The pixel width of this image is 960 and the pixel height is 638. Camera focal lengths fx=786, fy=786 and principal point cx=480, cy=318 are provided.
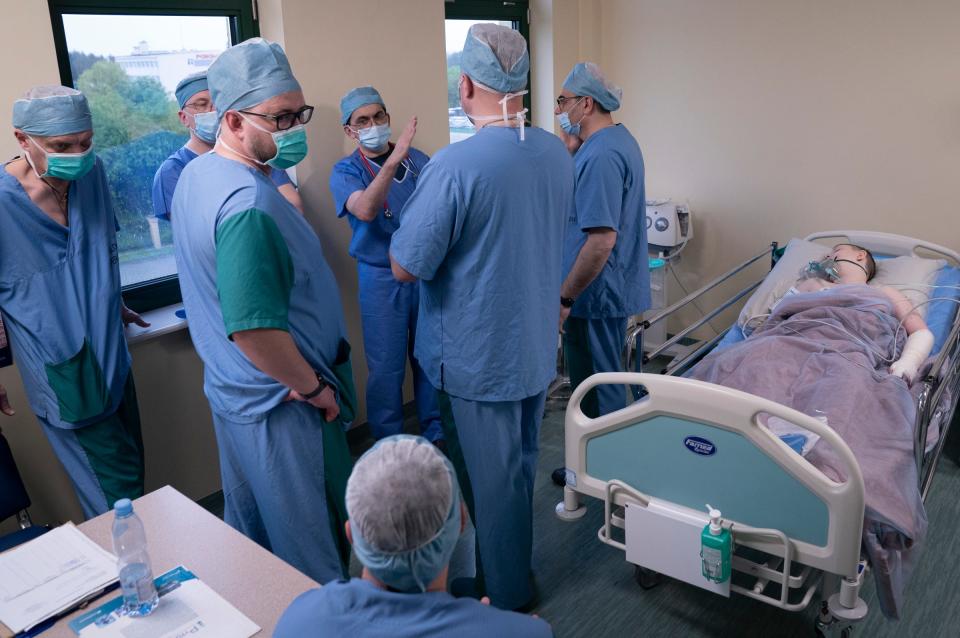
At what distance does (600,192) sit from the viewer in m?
2.64

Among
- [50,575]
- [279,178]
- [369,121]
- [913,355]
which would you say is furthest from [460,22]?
[50,575]

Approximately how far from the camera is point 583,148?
109 inches

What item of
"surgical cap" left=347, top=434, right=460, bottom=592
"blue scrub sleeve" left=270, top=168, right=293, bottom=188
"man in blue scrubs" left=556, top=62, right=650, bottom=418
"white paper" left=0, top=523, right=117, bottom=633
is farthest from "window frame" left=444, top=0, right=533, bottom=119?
"surgical cap" left=347, top=434, right=460, bottom=592

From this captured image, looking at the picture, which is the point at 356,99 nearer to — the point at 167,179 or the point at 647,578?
the point at 167,179

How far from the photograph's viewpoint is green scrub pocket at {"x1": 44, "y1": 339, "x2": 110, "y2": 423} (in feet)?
7.36

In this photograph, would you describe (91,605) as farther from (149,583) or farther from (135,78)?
(135,78)

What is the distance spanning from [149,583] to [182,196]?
85 centimetres

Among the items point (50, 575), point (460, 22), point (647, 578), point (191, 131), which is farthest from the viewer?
point (460, 22)

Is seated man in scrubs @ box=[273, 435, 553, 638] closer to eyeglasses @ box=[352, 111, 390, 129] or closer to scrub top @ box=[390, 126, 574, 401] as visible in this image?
scrub top @ box=[390, 126, 574, 401]

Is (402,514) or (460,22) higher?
(460,22)

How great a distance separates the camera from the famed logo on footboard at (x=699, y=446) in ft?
6.40

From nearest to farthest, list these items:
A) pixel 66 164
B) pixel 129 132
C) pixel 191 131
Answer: pixel 66 164 < pixel 191 131 < pixel 129 132

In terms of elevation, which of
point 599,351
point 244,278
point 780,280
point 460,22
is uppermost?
point 460,22

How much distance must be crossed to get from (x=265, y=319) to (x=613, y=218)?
1.38m
